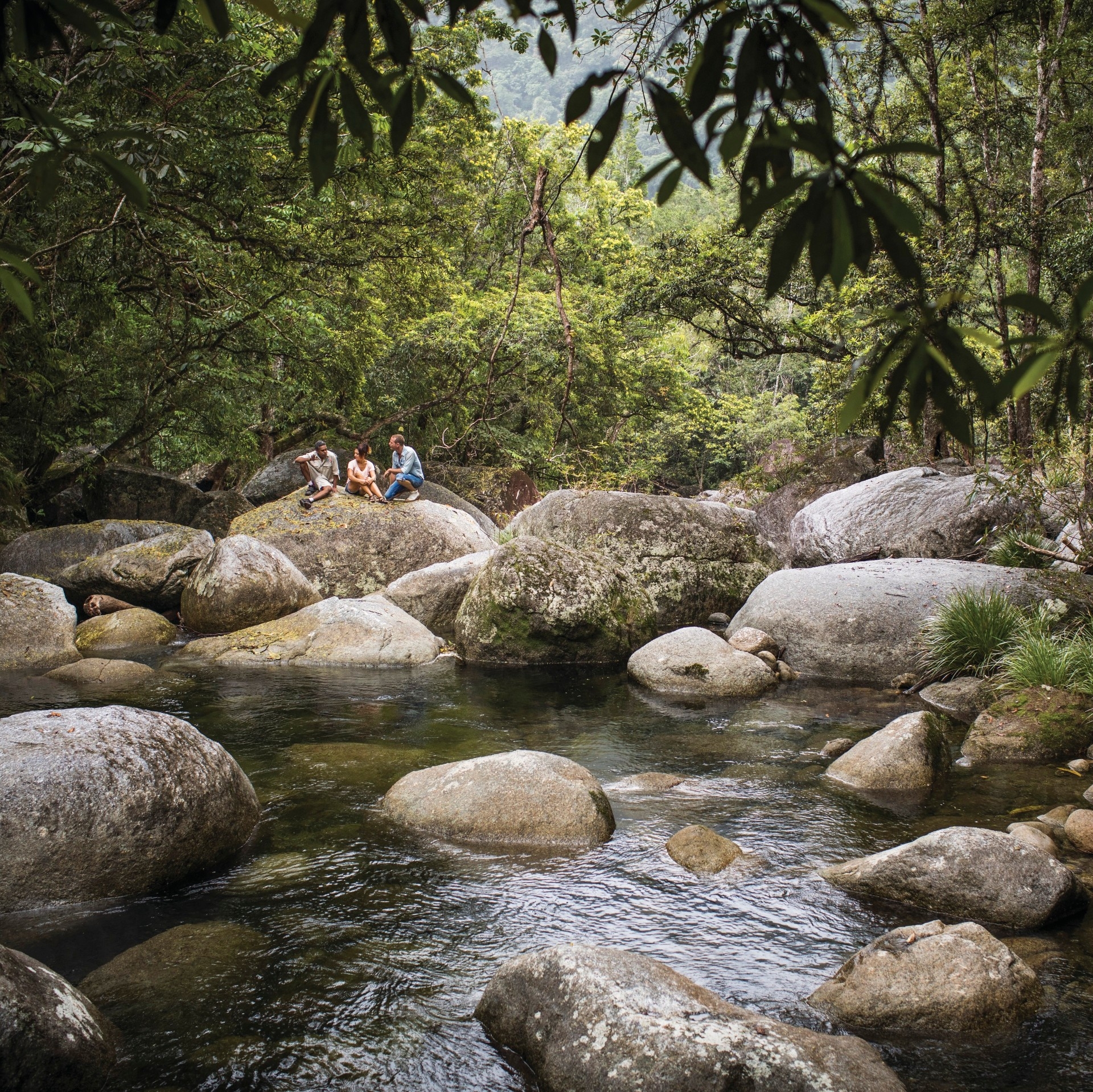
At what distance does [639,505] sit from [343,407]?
12095 mm

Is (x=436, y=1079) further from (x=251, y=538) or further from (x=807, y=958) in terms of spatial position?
(x=251, y=538)

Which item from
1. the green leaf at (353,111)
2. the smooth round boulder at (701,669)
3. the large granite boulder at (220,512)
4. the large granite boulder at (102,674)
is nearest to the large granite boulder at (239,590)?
the large granite boulder at (102,674)

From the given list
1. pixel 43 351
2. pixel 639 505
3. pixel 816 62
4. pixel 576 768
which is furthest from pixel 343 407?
pixel 816 62

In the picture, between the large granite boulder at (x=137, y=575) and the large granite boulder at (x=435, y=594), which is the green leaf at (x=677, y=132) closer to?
the large granite boulder at (x=435, y=594)

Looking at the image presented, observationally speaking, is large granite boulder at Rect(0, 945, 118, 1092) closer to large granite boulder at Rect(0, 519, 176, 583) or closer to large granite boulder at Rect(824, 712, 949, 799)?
large granite boulder at Rect(824, 712, 949, 799)

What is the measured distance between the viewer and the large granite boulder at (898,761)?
20.3 ft

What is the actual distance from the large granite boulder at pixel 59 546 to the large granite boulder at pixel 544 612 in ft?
24.5

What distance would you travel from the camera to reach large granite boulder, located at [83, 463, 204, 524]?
19562mm

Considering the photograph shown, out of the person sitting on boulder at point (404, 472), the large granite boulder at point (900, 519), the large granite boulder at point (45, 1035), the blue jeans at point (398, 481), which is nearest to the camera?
the large granite boulder at point (45, 1035)

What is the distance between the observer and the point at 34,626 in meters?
11.0

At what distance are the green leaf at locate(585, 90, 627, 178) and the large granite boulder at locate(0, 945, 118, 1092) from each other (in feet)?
10.3

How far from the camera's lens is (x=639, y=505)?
1362 cm

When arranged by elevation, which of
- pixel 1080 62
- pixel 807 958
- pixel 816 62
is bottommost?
pixel 807 958

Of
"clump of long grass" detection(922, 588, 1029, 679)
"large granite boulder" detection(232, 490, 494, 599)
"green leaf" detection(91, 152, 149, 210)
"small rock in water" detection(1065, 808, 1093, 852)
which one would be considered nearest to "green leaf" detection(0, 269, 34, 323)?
"green leaf" detection(91, 152, 149, 210)
